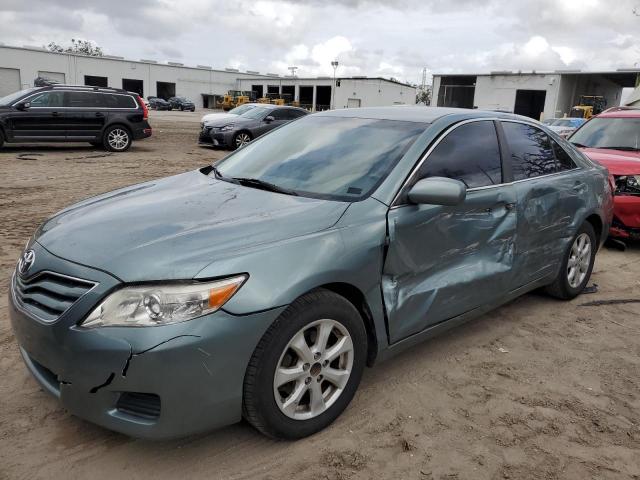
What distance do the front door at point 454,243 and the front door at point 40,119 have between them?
12478mm

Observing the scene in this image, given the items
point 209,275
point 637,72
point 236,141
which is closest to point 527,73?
point 637,72

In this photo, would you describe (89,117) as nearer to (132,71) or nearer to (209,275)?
(209,275)

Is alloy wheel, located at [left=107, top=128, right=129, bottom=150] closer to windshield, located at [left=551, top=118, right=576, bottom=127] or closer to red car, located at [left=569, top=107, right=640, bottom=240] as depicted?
red car, located at [left=569, top=107, right=640, bottom=240]

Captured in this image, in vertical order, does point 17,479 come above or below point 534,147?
below

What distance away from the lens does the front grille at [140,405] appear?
7.19 ft

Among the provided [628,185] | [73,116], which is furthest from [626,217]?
[73,116]

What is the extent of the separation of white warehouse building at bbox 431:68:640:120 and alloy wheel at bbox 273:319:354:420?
140ft

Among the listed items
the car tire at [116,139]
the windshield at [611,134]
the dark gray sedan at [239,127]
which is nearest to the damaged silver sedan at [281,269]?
the windshield at [611,134]

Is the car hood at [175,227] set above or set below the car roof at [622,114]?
below

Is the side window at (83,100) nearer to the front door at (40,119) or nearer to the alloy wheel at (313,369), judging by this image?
the front door at (40,119)

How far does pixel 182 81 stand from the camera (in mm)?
71688

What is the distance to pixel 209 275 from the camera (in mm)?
2217

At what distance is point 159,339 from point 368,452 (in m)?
1.17

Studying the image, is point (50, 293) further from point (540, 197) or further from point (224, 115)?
point (224, 115)
